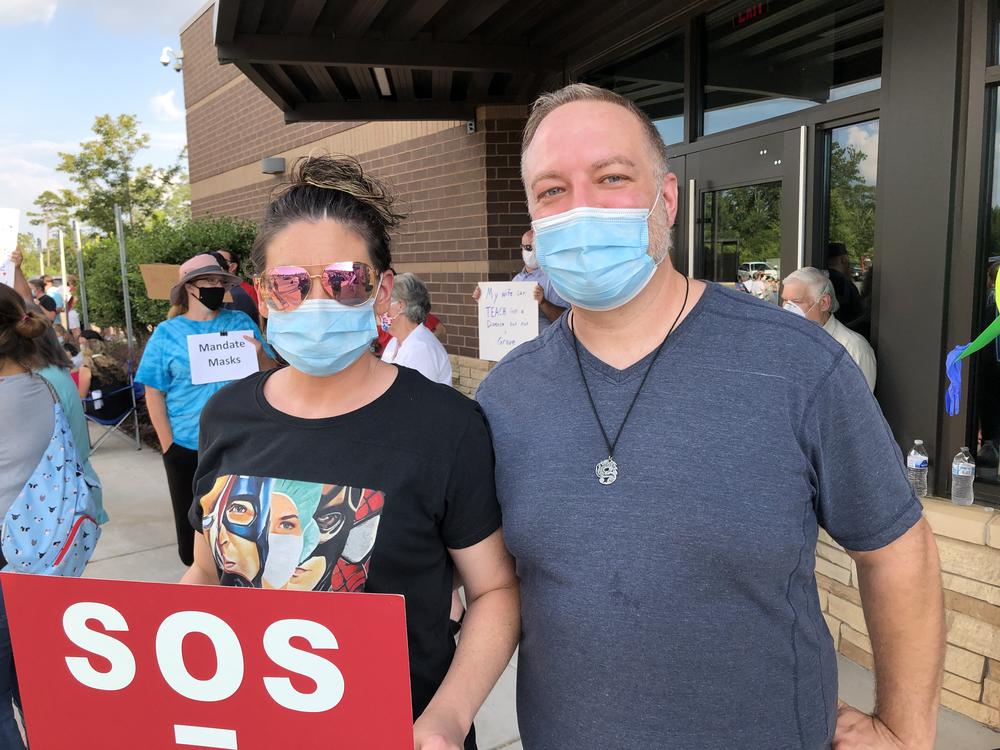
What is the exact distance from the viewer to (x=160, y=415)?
447cm

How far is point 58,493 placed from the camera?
9.05ft

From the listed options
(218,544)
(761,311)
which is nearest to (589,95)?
(761,311)

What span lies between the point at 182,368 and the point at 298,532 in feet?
10.7

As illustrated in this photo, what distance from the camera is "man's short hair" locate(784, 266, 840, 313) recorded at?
384cm

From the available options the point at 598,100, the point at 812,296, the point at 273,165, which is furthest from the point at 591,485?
the point at 273,165

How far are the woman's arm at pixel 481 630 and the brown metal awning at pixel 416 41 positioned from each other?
4201mm

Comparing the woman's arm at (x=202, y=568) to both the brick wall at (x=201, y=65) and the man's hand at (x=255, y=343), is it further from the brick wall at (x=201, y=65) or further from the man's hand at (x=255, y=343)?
the brick wall at (x=201, y=65)

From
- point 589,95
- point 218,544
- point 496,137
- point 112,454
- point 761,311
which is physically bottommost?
point 112,454

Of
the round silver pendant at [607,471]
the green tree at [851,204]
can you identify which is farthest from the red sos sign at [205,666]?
the green tree at [851,204]

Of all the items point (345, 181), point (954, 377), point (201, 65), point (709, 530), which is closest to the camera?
point (709, 530)

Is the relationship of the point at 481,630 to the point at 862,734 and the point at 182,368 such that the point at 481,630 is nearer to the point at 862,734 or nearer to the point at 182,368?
the point at 862,734

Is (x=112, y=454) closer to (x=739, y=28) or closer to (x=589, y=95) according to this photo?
(x=739, y=28)

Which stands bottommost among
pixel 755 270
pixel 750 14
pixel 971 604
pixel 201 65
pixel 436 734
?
pixel 971 604

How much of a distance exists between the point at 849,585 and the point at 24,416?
384 centimetres
